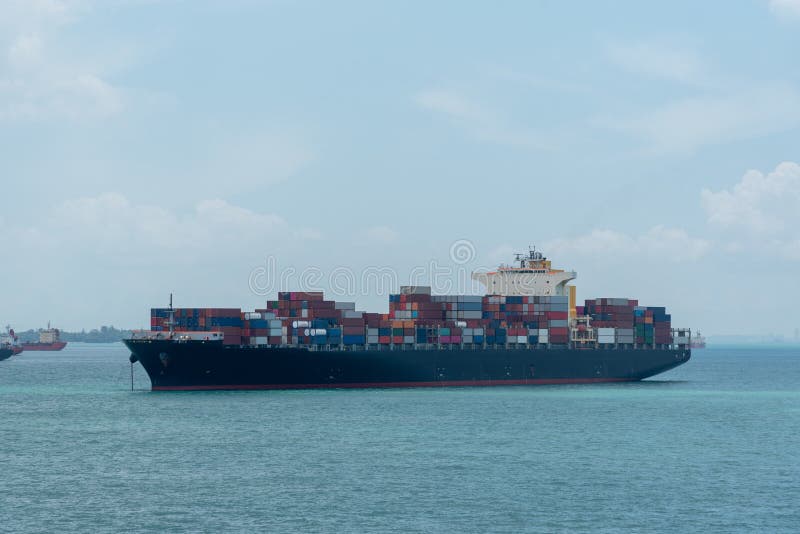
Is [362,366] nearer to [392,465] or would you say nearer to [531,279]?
[531,279]

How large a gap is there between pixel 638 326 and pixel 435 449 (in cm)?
6226

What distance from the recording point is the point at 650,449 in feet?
193

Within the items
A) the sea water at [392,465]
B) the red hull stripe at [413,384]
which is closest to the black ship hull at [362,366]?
the red hull stripe at [413,384]

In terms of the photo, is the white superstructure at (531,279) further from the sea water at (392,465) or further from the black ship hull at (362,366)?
the sea water at (392,465)

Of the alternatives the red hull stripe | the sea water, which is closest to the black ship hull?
the red hull stripe

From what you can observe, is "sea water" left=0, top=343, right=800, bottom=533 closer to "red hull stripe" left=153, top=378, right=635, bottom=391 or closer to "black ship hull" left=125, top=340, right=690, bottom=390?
"red hull stripe" left=153, top=378, right=635, bottom=391

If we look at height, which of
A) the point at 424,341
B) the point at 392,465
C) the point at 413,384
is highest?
the point at 424,341

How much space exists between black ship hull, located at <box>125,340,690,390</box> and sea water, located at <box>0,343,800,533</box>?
2.46m

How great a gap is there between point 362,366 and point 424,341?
23.3ft

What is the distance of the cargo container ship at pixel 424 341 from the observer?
87875 mm

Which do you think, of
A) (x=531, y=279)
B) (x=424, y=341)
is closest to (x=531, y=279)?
(x=531, y=279)

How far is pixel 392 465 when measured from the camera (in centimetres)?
5256

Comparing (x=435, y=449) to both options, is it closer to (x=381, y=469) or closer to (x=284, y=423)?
(x=381, y=469)

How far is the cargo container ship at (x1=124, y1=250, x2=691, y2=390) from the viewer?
288ft
